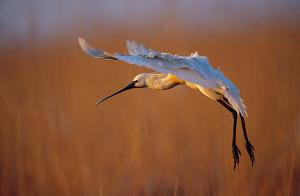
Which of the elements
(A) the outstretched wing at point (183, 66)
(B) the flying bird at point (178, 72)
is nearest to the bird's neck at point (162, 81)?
(B) the flying bird at point (178, 72)

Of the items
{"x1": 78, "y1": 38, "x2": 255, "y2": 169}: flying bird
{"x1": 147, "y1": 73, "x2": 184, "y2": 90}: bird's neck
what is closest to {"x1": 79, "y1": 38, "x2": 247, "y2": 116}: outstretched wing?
{"x1": 78, "y1": 38, "x2": 255, "y2": 169}: flying bird

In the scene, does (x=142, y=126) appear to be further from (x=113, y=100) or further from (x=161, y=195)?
(x=113, y=100)

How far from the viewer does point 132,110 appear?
4109mm

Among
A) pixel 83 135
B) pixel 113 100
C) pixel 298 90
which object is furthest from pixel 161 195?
pixel 113 100

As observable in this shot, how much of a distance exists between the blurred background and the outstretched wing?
431mm

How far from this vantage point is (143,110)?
364cm

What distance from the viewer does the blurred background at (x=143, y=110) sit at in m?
3.37

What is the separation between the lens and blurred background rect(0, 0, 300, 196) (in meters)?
3.37

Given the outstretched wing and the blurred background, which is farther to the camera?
the blurred background

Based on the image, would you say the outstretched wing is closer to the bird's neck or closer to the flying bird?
the flying bird

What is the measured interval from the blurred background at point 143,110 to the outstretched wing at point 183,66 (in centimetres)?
43

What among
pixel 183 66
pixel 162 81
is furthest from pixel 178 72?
pixel 162 81

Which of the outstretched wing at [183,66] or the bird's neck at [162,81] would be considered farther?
the bird's neck at [162,81]

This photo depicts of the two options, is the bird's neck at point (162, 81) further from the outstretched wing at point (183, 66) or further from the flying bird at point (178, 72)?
the outstretched wing at point (183, 66)
